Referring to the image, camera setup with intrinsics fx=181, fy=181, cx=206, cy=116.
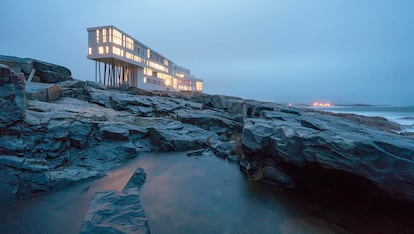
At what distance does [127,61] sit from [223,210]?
3551 cm

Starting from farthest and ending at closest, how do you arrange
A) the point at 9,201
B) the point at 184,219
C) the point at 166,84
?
the point at 166,84 < the point at 9,201 < the point at 184,219

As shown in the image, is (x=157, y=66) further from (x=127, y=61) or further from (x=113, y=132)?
(x=113, y=132)

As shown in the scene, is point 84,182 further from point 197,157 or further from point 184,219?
point 197,157

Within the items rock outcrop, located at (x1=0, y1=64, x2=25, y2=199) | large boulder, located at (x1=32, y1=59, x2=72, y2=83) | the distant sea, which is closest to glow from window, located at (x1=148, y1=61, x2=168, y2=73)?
large boulder, located at (x1=32, y1=59, x2=72, y2=83)

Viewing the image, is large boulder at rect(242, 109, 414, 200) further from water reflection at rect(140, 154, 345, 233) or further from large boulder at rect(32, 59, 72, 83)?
large boulder at rect(32, 59, 72, 83)

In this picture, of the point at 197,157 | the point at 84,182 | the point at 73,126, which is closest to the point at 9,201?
the point at 84,182

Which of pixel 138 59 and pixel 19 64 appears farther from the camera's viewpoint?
pixel 138 59

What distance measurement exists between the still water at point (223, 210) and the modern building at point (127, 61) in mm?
30416

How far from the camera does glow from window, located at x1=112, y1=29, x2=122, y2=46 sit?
3131cm

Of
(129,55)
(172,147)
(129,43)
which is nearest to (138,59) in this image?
(129,55)

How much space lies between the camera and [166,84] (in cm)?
5294

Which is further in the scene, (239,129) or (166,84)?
(166,84)

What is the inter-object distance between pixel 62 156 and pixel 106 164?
2.07 m

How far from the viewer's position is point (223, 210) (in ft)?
20.0
